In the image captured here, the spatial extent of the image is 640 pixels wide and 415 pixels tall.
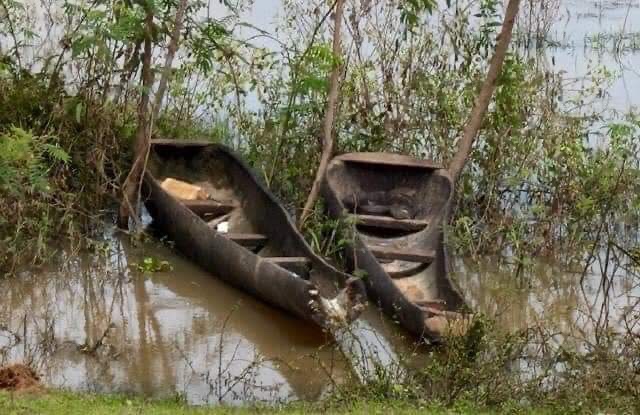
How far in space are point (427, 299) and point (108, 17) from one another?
317 centimetres

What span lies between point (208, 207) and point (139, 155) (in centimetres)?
66

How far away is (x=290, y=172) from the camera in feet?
31.8

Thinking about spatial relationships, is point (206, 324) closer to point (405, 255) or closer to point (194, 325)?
point (194, 325)

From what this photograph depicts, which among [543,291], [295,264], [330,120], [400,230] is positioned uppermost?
[330,120]

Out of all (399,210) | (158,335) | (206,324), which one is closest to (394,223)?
(399,210)

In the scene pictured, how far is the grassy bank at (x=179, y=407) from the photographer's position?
533 cm

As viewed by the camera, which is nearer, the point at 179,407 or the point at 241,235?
the point at 179,407

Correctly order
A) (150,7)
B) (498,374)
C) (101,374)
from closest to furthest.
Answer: (498,374)
(101,374)
(150,7)

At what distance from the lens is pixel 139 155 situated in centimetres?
908

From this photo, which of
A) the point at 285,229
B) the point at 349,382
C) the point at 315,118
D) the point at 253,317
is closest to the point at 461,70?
the point at 315,118

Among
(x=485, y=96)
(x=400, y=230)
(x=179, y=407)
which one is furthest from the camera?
(x=485, y=96)

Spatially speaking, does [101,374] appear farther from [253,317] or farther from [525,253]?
[525,253]

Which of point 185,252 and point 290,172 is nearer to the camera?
point 185,252

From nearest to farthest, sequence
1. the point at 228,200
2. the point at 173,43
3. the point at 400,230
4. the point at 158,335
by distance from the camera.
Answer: the point at 158,335, the point at 400,230, the point at 173,43, the point at 228,200
